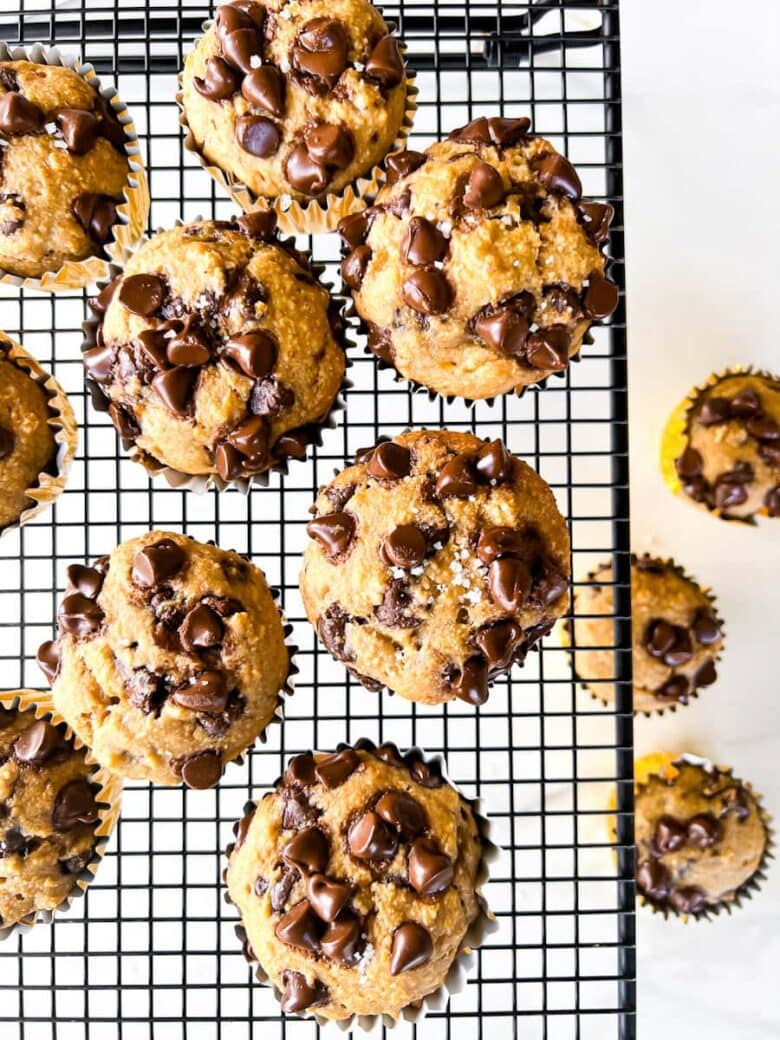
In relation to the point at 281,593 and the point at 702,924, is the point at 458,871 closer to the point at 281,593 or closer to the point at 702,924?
the point at 281,593

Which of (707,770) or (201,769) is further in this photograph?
(707,770)

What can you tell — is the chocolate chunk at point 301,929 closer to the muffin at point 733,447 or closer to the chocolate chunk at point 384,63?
the chocolate chunk at point 384,63

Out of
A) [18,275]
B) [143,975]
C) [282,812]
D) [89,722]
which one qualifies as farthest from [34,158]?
[143,975]

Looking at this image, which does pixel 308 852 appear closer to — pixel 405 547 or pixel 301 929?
pixel 301 929

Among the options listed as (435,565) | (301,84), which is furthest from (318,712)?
(301,84)

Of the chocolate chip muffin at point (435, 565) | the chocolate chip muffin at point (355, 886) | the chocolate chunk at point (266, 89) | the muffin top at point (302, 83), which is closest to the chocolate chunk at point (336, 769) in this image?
the chocolate chip muffin at point (355, 886)

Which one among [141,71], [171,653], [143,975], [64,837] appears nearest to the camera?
[171,653]

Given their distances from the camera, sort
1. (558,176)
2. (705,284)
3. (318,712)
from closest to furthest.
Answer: (558,176) < (318,712) < (705,284)
